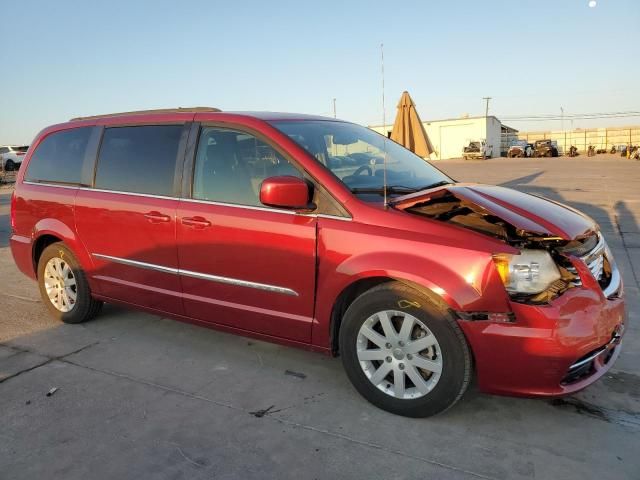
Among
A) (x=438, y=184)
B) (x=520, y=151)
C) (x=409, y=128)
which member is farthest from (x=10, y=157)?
(x=520, y=151)

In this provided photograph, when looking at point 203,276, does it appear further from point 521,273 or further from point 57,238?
point 521,273

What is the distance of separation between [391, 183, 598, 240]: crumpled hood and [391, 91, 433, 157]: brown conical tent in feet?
21.3

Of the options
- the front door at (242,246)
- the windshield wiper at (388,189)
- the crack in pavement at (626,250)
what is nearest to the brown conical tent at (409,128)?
the crack in pavement at (626,250)

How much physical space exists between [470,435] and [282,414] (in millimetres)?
1026

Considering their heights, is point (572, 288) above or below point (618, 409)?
above

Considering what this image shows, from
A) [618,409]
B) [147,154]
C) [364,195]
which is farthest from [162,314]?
[618,409]

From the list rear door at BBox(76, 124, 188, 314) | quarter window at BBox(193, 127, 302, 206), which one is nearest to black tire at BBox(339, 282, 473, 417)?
quarter window at BBox(193, 127, 302, 206)

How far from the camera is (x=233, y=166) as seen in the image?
3414mm

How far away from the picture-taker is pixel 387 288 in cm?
277

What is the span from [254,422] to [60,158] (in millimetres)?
3019

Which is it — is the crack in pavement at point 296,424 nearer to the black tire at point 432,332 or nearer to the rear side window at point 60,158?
the black tire at point 432,332

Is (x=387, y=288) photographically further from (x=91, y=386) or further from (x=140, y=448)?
(x=91, y=386)

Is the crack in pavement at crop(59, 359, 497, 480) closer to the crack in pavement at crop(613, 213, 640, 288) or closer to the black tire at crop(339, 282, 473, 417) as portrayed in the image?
the black tire at crop(339, 282, 473, 417)

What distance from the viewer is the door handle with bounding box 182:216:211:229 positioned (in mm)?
3367
